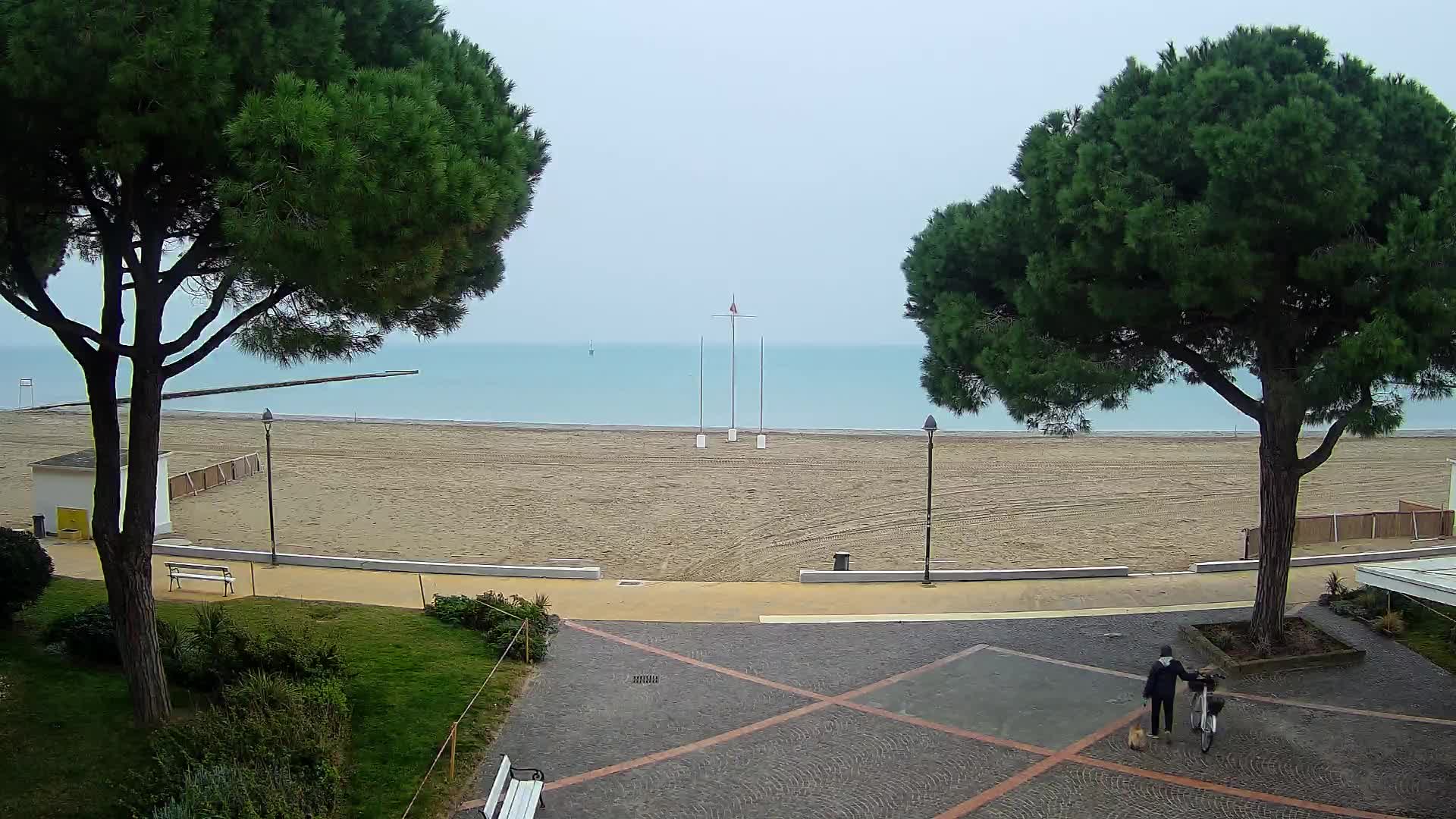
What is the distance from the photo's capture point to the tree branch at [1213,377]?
1251cm

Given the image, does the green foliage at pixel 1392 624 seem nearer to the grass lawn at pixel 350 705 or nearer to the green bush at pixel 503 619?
the green bush at pixel 503 619

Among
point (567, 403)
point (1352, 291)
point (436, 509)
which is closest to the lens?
point (1352, 291)

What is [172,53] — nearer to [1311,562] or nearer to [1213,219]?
[1213,219]

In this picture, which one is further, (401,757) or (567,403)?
(567,403)

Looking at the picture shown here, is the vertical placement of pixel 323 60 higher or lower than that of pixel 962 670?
higher

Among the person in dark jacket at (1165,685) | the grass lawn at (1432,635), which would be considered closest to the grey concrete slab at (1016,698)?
the person in dark jacket at (1165,685)

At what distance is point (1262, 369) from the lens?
12289mm

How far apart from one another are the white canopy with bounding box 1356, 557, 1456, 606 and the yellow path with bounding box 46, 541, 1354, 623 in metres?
3.84

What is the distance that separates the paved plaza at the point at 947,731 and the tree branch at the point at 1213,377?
347cm

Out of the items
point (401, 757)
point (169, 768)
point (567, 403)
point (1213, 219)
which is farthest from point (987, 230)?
point (567, 403)

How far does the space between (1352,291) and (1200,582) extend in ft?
29.1

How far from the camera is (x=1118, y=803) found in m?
8.98

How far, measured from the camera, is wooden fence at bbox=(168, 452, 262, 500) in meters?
29.0

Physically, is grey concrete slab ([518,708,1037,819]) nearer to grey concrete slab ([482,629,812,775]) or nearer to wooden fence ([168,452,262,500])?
grey concrete slab ([482,629,812,775])
